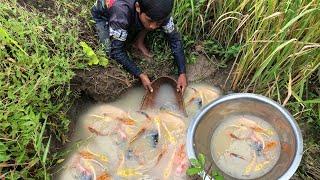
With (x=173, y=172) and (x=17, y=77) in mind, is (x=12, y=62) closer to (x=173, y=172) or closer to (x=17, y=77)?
(x=17, y=77)

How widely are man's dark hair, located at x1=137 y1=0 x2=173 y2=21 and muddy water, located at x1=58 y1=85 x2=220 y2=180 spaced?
0.61m

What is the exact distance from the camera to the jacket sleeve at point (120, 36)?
3.01m

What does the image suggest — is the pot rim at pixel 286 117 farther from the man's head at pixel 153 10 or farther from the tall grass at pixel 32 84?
the tall grass at pixel 32 84

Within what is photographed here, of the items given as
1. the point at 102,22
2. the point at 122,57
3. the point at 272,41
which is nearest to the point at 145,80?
the point at 122,57

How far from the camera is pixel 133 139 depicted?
310 cm

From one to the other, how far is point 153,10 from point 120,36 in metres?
0.36

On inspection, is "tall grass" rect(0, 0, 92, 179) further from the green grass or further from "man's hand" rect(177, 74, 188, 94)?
the green grass

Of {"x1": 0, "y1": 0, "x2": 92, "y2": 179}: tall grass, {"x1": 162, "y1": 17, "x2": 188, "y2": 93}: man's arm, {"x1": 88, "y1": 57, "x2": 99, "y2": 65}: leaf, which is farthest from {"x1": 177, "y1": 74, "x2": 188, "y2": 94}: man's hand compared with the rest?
{"x1": 0, "y1": 0, "x2": 92, "y2": 179}: tall grass

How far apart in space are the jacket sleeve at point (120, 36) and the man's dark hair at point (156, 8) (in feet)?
0.62

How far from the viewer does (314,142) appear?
3059 millimetres

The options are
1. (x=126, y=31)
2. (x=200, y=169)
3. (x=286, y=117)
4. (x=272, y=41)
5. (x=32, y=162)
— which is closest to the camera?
(x=200, y=169)

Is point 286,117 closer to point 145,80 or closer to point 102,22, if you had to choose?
point 145,80

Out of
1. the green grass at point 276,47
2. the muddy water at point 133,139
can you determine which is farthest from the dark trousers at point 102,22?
the green grass at point 276,47

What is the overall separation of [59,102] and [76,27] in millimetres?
602
